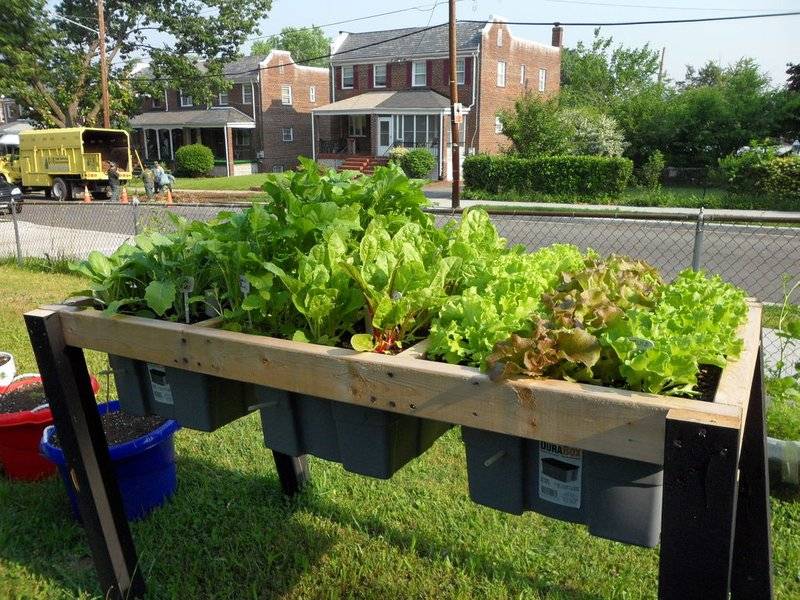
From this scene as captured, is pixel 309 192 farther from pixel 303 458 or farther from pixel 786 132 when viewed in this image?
pixel 786 132

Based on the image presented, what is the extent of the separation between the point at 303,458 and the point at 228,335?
64.5 inches

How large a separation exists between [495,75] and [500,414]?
117 feet

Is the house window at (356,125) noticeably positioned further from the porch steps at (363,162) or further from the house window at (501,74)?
the house window at (501,74)

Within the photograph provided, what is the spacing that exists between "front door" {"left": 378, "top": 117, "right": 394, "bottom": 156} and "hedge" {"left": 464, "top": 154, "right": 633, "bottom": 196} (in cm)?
1200

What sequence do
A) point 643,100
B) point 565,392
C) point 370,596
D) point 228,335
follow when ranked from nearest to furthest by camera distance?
1. point 565,392
2. point 228,335
3. point 370,596
4. point 643,100

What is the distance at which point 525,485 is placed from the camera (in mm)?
1727

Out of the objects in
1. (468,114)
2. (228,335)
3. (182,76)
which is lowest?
(228,335)

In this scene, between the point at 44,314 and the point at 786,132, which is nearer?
the point at 44,314

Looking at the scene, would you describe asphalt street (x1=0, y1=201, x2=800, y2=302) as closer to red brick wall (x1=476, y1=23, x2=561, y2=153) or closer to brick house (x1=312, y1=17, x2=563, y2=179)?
brick house (x1=312, y1=17, x2=563, y2=179)

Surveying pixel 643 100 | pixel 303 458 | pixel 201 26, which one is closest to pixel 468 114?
pixel 643 100

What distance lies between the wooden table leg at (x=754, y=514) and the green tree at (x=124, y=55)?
116ft

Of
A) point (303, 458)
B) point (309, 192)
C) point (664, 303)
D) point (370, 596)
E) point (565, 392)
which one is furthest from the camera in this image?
point (303, 458)

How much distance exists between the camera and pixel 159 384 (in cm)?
236

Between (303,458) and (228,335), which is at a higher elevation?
(228,335)
